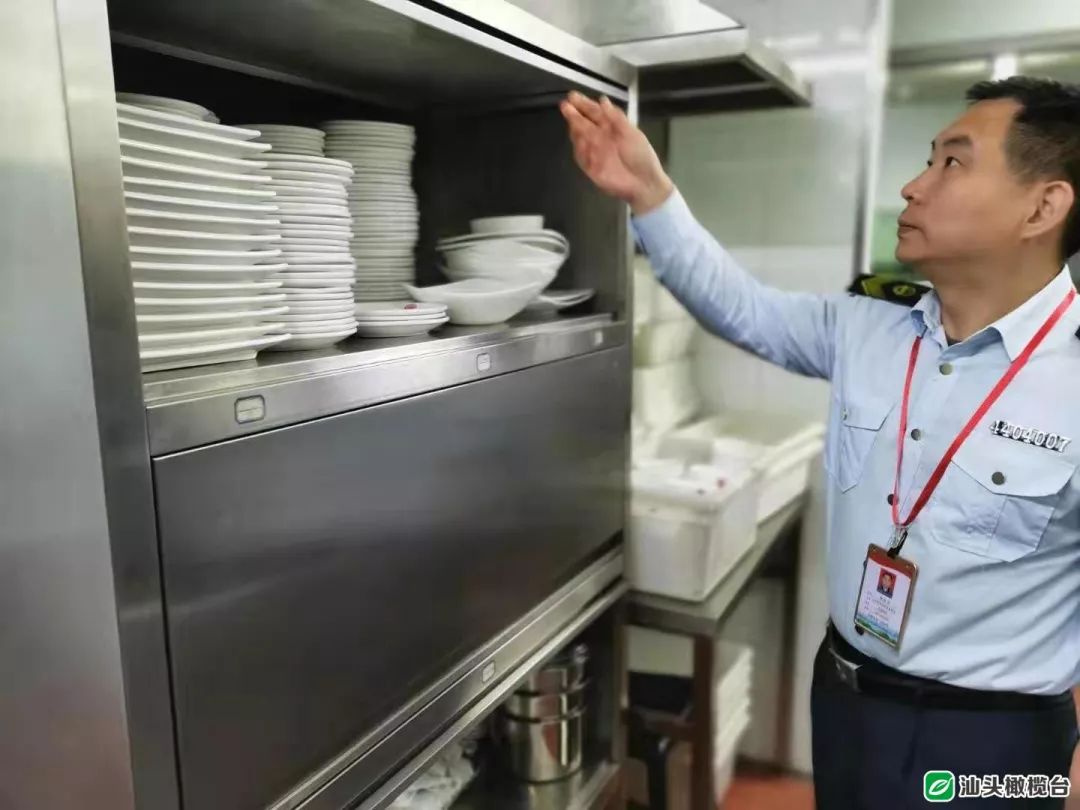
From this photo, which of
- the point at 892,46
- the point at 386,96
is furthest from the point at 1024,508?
the point at 892,46

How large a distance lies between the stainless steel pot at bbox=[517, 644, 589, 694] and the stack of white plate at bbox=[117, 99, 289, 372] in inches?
37.7

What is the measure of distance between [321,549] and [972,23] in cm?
245

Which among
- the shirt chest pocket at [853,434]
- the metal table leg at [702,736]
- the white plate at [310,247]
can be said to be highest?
the white plate at [310,247]

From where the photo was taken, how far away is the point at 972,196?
4.10 ft

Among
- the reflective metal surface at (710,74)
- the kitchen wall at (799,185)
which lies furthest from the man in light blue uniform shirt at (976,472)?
the kitchen wall at (799,185)

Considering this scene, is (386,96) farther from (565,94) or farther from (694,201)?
(694,201)

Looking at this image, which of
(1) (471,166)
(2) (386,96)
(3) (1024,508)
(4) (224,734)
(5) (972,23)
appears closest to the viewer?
(4) (224,734)

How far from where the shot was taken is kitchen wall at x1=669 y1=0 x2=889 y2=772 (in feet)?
7.59

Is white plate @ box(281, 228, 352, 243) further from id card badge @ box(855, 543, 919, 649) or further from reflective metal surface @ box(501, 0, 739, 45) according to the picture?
id card badge @ box(855, 543, 919, 649)

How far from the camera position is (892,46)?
2441 mm

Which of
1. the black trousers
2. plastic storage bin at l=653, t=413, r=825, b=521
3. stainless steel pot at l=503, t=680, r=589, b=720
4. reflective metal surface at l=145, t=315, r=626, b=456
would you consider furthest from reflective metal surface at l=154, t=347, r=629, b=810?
plastic storage bin at l=653, t=413, r=825, b=521

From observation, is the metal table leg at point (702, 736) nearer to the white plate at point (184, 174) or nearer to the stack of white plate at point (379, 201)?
the stack of white plate at point (379, 201)

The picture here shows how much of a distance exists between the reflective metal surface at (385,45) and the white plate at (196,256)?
0.91ft

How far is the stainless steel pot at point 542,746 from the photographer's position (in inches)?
61.5
